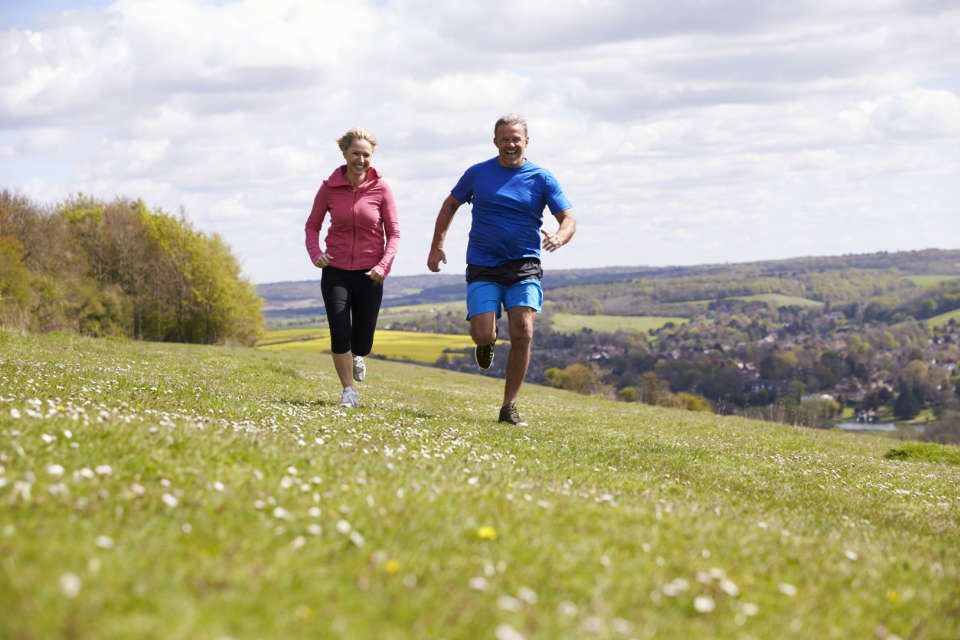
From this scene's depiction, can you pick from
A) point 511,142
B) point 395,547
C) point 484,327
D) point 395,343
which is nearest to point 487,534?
point 395,547

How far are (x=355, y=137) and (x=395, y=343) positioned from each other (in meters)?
106

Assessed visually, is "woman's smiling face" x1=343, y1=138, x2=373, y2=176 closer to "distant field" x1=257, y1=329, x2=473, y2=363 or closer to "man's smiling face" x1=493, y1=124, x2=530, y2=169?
"man's smiling face" x1=493, y1=124, x2=530, y2=169

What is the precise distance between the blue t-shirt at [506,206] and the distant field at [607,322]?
14379 centimetres

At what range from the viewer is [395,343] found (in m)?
117

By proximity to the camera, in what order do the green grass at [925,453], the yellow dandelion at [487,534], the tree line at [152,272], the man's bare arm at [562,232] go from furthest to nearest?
the tree line at [152,272] → the green grass at [925,453] → the man's bare arm at [562,232] → the yellow dandelion at [487,534]

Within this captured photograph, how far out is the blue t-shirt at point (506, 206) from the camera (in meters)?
12.2

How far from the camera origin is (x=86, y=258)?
7731 centimetres

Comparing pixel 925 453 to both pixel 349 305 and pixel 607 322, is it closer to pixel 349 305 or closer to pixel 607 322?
pixel 349 305

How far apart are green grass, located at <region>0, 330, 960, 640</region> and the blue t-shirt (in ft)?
14.3

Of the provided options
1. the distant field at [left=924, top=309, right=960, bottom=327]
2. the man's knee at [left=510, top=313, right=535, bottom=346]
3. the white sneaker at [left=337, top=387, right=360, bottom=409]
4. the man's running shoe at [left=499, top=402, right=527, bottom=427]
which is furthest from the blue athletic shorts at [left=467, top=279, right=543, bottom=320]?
the distant field at [left=924, top=309, right=960, bottom=327]

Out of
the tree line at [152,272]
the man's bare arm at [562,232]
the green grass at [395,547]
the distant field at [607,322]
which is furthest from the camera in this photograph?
the distant field at [607,322]

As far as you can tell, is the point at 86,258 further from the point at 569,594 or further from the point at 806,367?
the point at 806,367

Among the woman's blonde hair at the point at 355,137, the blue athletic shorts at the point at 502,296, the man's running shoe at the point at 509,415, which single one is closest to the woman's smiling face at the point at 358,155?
the woman's blonde hair at the point at 355,137

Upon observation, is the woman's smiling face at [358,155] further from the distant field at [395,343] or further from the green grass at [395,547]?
the distant field at [395,343]
